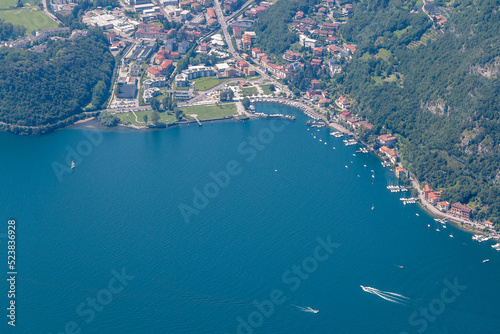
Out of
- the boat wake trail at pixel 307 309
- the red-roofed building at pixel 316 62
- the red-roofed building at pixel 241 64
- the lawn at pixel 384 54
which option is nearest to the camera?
the boat wake trail at pixel 307 309

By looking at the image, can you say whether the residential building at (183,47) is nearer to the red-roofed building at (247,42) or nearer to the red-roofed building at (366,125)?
the red-roofed building at (247,42)

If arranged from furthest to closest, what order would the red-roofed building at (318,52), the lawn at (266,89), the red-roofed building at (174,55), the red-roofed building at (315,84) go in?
1. the red-roofed building at (174,55)
2. the red-roofed building at (318,52)
3. the lawn at (266,89)
4. the red-roofed building at (315,84)

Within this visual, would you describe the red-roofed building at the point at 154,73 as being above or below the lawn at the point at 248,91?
above

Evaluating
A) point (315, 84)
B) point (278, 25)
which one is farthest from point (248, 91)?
point (278, 25)

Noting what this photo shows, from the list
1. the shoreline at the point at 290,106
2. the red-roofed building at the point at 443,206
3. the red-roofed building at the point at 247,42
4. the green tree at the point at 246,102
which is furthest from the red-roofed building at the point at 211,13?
the red-roofed building at the point at 443,206

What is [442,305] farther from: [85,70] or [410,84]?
[85,70]
